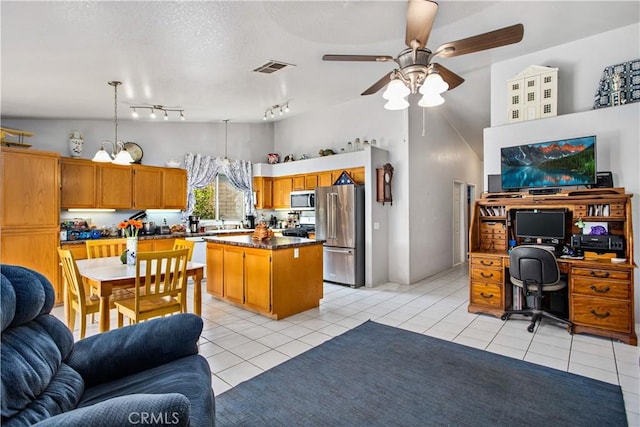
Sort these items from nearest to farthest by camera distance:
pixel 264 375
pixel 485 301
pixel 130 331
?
pixel 130 331 < pixel 264 375 < pixel 485 301

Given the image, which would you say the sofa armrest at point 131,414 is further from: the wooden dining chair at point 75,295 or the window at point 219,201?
the window at point 219,201

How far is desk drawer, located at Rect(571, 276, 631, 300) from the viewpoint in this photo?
3.12m

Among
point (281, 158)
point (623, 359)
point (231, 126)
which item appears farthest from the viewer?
point (281, 158)

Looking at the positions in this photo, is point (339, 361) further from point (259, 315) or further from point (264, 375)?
point (259, 315)

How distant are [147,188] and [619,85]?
6.82 m

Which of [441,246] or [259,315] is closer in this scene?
[259,315]

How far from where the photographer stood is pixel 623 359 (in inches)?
110

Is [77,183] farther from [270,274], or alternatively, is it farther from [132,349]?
[132,349]

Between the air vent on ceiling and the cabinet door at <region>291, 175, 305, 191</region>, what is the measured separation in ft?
9.57

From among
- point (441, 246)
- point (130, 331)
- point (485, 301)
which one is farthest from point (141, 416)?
point (441, 246)

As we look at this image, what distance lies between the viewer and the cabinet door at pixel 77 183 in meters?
4.81

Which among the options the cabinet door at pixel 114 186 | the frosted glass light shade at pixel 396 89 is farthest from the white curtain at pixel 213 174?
the frosted glass light shade at pixel 396 89

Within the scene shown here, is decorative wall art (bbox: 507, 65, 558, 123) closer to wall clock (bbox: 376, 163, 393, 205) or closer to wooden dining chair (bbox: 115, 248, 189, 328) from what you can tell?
wall clock (bbox: 376, 163, 393, 205)

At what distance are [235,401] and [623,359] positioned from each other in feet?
10.8
